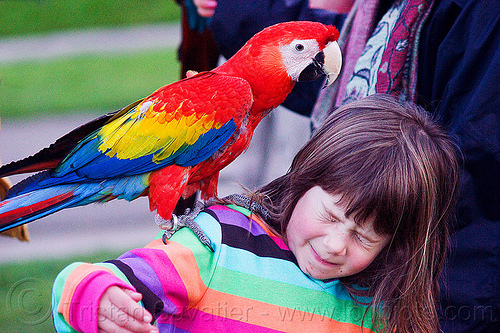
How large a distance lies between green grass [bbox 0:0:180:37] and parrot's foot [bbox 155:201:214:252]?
7515 millimetres

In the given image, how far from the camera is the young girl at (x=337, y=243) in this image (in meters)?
0.82

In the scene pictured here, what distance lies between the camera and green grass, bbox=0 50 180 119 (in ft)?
16.8

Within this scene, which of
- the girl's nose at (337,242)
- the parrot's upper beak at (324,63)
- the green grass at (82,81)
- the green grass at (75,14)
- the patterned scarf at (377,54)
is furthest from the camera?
the green grass at (75,14)

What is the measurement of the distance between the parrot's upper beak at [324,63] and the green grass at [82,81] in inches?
174

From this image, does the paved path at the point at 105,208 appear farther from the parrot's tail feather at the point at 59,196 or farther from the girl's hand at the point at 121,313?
the girl's hand at the point at 121,313

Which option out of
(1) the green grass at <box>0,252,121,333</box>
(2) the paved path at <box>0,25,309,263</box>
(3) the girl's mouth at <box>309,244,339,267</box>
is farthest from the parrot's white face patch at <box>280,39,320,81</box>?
(1) the green grass at <box>0,252,121,333</box>

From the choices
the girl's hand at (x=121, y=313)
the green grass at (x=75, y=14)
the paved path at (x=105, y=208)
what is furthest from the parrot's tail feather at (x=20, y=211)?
the green grass at (x=75, y=14)

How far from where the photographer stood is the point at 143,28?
779 cm

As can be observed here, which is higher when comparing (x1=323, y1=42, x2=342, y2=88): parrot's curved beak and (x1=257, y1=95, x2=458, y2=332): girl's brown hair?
(x1=323, y1=42, x2=342, y2=88): parrot's curved beak

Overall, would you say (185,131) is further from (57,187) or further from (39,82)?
(39,82)

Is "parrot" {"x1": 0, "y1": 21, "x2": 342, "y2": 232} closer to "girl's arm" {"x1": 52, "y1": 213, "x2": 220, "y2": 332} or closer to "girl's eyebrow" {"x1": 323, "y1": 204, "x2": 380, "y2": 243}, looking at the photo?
"girl's arm" {"x1": 52, "y1": 213, "x2": 220, "y2": 332}

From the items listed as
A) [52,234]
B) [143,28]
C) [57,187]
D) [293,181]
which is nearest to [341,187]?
[293,181]

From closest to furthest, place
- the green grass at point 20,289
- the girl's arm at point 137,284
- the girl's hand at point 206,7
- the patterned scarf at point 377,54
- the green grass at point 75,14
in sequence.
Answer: the girl's arm at point 137,284 < the patterned scarf at point 377,54 < the girl's hand at point 206,7 < the green grass at point 20,289 < the green grass at point 75,14

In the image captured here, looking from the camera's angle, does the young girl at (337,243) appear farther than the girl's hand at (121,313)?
Yes
